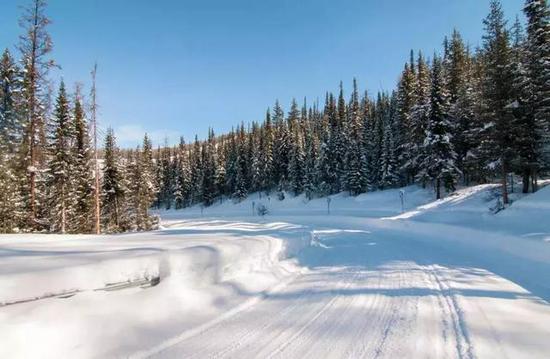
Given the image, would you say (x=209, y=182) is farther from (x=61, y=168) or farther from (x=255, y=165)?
(x=61, y=168)

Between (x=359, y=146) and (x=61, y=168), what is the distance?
125 ft

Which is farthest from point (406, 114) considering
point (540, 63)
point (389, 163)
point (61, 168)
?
point (61, 168)

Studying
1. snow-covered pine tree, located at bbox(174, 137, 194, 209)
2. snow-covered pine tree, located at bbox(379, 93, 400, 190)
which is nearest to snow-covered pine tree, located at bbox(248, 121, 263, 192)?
snow-covered pine tree, located at bbox(174, 137, 194, 209)

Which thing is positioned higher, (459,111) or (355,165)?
(459,111)

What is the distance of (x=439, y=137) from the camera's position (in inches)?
1399

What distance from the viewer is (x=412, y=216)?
2970 cm

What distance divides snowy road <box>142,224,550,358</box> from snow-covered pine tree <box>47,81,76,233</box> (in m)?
22.8

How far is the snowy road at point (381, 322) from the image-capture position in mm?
4344

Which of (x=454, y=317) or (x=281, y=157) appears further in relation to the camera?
(x=281, y=157)

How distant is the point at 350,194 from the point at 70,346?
51146 mm

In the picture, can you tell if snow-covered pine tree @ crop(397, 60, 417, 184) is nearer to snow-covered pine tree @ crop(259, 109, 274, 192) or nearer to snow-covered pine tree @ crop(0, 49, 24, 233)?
snow-covered pine tree @ crop(259, 109, 274, 192)

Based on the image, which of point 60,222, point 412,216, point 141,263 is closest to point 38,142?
point 60,222

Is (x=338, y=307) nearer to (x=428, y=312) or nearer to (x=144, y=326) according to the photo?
(x=428, y=312)

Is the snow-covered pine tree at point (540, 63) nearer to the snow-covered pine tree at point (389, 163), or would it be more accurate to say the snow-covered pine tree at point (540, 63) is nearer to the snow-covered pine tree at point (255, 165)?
the snow-covered pine tree at point (389, 163)
